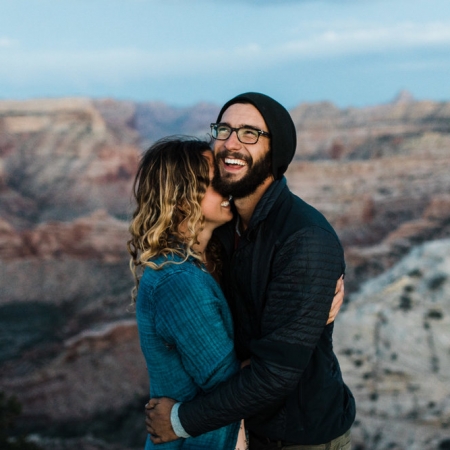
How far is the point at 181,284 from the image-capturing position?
216 cm

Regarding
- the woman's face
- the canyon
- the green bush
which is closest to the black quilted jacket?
the woman's face

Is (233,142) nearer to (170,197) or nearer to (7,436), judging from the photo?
(170,197)

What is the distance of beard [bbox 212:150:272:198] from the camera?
2.50m

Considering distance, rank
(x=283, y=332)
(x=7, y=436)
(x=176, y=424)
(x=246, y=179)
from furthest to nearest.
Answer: (x=7, y=436), (x=246, y=179), (x=176, y=424), (x=283, y=332)

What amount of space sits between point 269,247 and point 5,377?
47.1ft

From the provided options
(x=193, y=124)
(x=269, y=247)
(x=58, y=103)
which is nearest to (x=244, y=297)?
(x=269, y=247)

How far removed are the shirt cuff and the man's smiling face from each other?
0.97 m

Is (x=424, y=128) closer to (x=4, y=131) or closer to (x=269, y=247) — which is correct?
(x=4, y=131)

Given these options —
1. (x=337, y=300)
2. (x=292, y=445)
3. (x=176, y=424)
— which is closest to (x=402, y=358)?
(x=337, y=300)

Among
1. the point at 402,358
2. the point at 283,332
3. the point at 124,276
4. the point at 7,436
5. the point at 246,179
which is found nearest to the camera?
the point at 283,332

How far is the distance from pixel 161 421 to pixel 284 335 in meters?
0.65

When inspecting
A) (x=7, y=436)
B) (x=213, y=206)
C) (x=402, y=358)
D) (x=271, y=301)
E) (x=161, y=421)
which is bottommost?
(x=7, y=436)

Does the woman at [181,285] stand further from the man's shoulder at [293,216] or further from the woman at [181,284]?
the man's shoulder at [293,216]

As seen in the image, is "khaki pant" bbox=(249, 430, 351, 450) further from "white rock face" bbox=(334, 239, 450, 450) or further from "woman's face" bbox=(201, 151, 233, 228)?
"white rock face" bbox=(334, 239, 450, 450)
